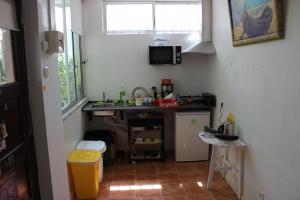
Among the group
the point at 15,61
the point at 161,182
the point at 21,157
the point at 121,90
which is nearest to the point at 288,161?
the point at 161,182

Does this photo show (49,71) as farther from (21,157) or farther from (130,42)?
(130,42)

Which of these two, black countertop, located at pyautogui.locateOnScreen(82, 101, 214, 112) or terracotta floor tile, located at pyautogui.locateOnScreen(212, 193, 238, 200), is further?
black countertop, located at pyautogui.locateOnScreen(82, 101, 214, 112)

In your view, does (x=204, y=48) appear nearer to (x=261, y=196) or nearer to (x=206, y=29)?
(x=206, y=29)

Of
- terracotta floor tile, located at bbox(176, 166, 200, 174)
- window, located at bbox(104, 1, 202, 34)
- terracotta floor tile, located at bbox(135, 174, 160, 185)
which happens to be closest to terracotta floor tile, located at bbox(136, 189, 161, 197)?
terracotta floor tile, located at bbox(135, 174, 160, 185)

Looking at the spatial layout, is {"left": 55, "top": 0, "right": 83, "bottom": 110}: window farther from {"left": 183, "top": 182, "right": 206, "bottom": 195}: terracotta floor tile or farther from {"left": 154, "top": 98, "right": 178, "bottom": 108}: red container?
{"left": 183, "top": 182, "right": 206, "bottom": 195}: terracotta floor tile

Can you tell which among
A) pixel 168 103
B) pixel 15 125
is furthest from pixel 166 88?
pixel 15 125

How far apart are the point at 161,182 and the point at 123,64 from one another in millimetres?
1960

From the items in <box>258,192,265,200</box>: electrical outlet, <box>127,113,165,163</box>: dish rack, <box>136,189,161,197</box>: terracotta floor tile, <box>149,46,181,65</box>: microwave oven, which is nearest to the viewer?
<box>258,192,265,200</box>: electrical outlet

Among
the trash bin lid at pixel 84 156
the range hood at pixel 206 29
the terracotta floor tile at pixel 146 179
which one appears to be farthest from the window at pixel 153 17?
the terracotta floor tile at pixel 146 179

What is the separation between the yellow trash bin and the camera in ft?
8.87

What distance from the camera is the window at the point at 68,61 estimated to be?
288 centimetres

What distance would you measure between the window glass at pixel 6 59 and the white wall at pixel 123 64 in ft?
7.93

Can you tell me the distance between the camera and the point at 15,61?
5.82 ft

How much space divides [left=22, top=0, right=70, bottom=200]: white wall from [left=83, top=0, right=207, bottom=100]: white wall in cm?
192
